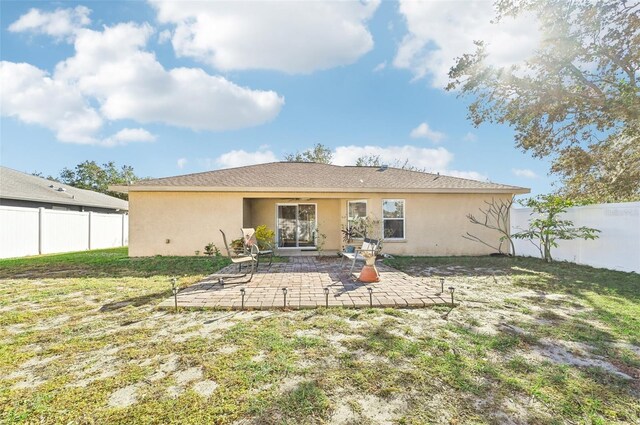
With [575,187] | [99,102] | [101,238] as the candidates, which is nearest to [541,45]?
[575,187]

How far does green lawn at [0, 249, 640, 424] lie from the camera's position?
91.7 inches

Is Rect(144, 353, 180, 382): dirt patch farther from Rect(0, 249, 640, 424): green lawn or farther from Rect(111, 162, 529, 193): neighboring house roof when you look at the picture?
Rect(111, 162, 529, 193): neighboring house roof

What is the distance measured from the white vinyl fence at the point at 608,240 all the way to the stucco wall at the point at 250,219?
2.60 meters

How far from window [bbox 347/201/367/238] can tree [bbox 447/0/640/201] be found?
5665mm

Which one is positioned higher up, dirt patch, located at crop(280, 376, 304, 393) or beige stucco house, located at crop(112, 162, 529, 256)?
beige stucco house, located at crop(112, 162, 529, 256)

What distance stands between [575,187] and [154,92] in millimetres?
19402

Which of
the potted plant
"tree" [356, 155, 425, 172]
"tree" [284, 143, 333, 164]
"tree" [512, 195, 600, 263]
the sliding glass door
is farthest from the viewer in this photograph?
"tree" [284, 143, 333, 164]

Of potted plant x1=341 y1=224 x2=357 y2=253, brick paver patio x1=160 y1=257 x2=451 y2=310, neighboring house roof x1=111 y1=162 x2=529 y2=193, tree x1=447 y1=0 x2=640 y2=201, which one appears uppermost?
tree x1=447 y1=0 x2=640 y2=201

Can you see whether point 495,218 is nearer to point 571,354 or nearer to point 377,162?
point 571,354

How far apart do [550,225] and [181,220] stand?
12.7 metres

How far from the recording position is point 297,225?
536 inches

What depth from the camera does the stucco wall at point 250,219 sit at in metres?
11.4

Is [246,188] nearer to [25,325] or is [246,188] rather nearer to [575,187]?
[25,325]

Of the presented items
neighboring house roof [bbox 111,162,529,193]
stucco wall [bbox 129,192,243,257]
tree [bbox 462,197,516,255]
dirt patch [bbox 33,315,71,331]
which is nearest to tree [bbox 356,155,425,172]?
neighboring house roof [bbox 111,162,529,193]
